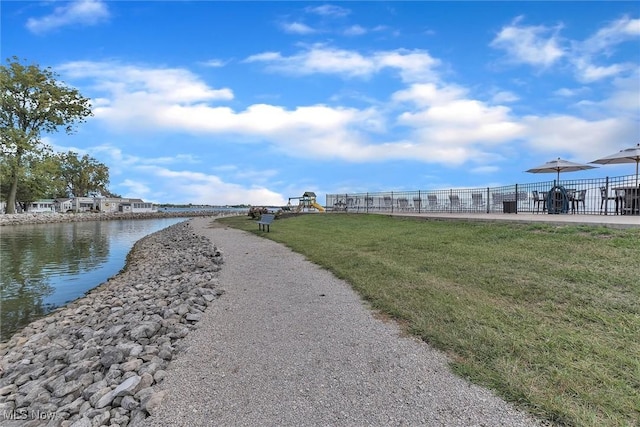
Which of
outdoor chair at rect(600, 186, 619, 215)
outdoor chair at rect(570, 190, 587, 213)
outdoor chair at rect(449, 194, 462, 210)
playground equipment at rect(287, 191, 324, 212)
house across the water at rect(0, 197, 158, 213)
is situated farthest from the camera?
house across the water at rect(0, 197, 158, 213)

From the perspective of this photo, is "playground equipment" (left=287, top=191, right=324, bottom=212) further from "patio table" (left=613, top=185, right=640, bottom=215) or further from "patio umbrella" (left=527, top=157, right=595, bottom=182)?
"patio table" (left=613, top=185, right=640, bottom=215)

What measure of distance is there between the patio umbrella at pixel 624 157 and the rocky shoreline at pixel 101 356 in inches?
631

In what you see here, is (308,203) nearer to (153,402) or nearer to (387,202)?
(387,202)

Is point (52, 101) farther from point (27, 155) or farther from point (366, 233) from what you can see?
point (366, 233)

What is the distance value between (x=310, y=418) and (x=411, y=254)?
6606mm

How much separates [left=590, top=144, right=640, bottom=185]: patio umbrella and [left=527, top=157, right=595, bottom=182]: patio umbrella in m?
1.03

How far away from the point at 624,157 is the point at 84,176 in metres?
83.7

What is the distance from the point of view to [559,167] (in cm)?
1698

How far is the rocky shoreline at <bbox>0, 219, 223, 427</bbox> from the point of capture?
3482 millimetres

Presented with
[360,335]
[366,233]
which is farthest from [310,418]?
[366,233]

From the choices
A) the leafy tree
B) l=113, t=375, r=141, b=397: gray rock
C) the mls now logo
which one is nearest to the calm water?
the mls now logo

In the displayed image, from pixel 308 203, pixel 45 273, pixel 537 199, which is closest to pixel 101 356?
pixel 45 273

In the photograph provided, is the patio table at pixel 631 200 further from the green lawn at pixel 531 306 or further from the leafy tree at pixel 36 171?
the leafy tree at pixel 36 171

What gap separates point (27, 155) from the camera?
40.4 meters
